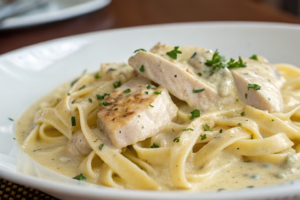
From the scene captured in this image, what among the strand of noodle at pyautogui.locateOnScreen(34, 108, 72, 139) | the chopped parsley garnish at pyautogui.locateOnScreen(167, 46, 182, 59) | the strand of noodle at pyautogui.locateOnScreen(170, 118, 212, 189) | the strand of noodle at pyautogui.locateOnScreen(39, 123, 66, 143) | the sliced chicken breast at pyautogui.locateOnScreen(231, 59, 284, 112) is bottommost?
the strand of noodle at pyautogui.locateOnScreen(39, 123, 66, 143)

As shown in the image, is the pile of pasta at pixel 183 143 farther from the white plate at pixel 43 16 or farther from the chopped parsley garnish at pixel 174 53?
the white plate at pixel 43 16

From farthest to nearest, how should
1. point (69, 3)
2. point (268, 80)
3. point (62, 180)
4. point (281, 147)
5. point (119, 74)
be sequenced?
point (69, 3)
point (119, 74)
point (268, 80)
point (281, 147)
point (62, 180)

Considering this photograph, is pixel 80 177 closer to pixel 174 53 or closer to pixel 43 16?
pixel 174 53

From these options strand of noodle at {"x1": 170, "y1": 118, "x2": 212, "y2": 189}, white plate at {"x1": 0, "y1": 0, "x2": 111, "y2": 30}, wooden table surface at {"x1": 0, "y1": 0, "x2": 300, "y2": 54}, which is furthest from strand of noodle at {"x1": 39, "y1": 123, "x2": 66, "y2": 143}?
white plate at {"x1": 0, "y1": 0, "x2": 111, "y2": 30}

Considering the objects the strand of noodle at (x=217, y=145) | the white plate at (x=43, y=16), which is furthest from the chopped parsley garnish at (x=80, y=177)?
the white plate at (x=43, y=16)

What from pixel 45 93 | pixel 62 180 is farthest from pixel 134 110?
pixel 45 93

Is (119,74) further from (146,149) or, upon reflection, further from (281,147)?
(281,147)

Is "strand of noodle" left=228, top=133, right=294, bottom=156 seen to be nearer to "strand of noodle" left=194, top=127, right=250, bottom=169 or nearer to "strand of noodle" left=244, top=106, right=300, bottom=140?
"strand of noodle" left=194, top=127, right=250, bottom=169
